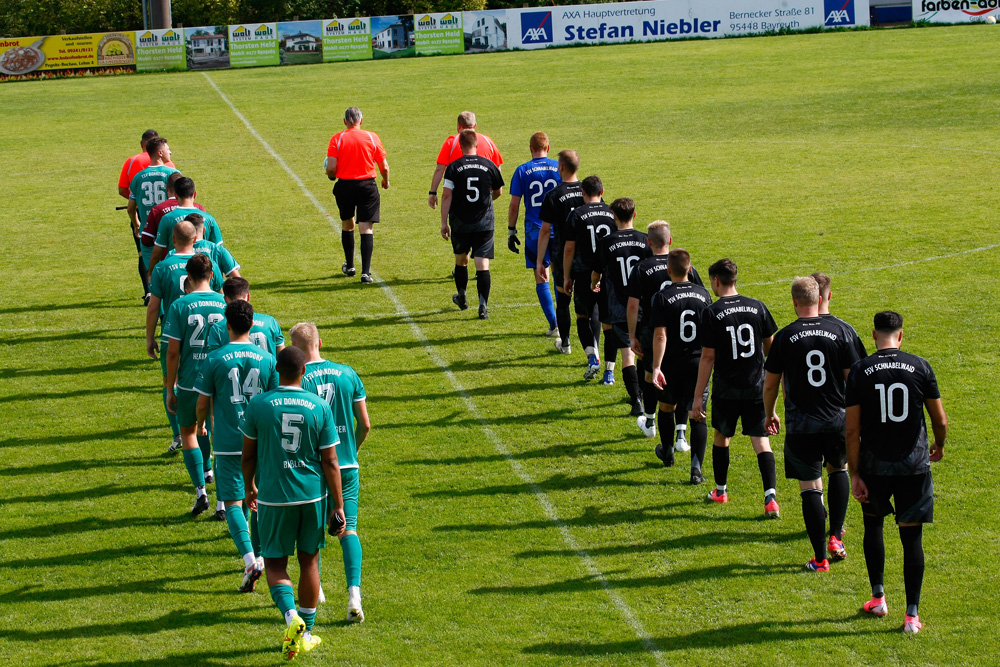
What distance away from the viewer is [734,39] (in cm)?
4638

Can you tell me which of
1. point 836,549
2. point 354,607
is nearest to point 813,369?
point 836,549

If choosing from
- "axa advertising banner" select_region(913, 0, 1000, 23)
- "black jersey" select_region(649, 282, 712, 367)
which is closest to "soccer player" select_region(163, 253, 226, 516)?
"black jersey" select_region(649, 282, 712, 367)

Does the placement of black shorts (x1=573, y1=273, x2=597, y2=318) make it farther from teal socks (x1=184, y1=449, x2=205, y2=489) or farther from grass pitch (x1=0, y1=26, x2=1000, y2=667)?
teal socks (x1=184, y1=449, x2=205, y2=489)

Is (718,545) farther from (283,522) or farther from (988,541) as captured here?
(283,522)

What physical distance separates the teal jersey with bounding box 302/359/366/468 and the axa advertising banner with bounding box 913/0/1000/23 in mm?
44991

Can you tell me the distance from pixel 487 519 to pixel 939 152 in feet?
65.2

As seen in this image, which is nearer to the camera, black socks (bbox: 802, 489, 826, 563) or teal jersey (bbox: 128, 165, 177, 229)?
black socks (bbox: 802, 489, 826, 563)

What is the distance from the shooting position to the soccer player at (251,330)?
329 inches

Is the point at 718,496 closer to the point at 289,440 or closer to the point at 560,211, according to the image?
the point at 289,440

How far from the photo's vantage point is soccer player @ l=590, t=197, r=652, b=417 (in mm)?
11117

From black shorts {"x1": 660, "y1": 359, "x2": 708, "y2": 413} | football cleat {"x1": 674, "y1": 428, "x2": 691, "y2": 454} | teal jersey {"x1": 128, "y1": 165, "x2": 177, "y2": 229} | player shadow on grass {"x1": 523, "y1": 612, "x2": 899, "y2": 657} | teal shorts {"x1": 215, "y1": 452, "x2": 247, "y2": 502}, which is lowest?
player shadow on grass {"x1": 523, "y1": 612, "x2": 899, "y2": 657}

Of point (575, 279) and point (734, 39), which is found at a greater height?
point (734, 39)

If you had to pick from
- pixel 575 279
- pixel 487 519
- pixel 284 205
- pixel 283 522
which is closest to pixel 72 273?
pixel 284 205

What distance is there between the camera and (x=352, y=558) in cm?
759
